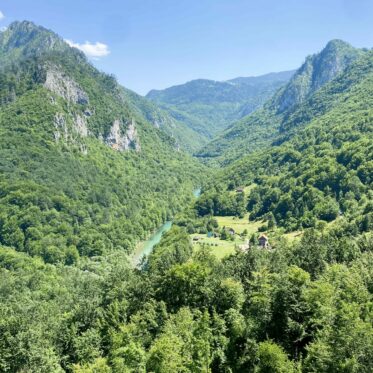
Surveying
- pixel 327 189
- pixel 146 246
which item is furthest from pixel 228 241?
pixel 327 189

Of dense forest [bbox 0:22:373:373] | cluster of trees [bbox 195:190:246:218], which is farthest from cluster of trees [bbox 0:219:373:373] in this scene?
cluster of trees [bbox 195:190:246:218]

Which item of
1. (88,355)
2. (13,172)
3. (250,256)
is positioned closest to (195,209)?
(13,172)

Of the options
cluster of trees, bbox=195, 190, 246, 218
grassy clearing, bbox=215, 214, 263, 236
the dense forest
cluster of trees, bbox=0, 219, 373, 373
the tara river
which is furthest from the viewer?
cluster of trees, bbox=195, 190, 246, 218

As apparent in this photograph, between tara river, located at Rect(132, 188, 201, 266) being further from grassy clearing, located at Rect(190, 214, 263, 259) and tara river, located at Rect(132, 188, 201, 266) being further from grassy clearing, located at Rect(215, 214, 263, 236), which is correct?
grassy clearing, located at Rect(215, 214, 263, 236)

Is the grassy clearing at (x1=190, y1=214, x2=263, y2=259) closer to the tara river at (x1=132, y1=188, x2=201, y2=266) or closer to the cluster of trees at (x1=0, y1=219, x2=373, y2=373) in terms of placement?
the tara river at (x1=132, y1=188, x2=201, y2=266)

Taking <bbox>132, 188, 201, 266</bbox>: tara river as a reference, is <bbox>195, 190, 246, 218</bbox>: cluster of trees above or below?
above

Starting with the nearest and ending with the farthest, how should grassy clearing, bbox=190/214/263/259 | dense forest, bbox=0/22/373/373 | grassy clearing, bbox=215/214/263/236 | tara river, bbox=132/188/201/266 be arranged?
dense forest, bbox=0/22/373/373 < grassy clearing, bbox=190/214/263/259 < tara river, bbox=132/188/201/266 < grassy clearing, bbox=215/214/263/236

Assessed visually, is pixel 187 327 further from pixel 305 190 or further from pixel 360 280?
pixel 305 190

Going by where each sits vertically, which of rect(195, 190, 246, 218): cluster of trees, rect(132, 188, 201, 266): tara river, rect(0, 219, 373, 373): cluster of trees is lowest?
rect(132, 188, 201, 266): tara river

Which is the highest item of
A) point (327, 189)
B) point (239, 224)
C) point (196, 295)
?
point (327, 189)

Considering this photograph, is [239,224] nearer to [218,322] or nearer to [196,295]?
[196,295]

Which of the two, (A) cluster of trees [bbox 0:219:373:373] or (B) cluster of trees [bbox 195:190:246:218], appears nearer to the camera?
(A) cluster of trees [bbox 0:219:373:373]
